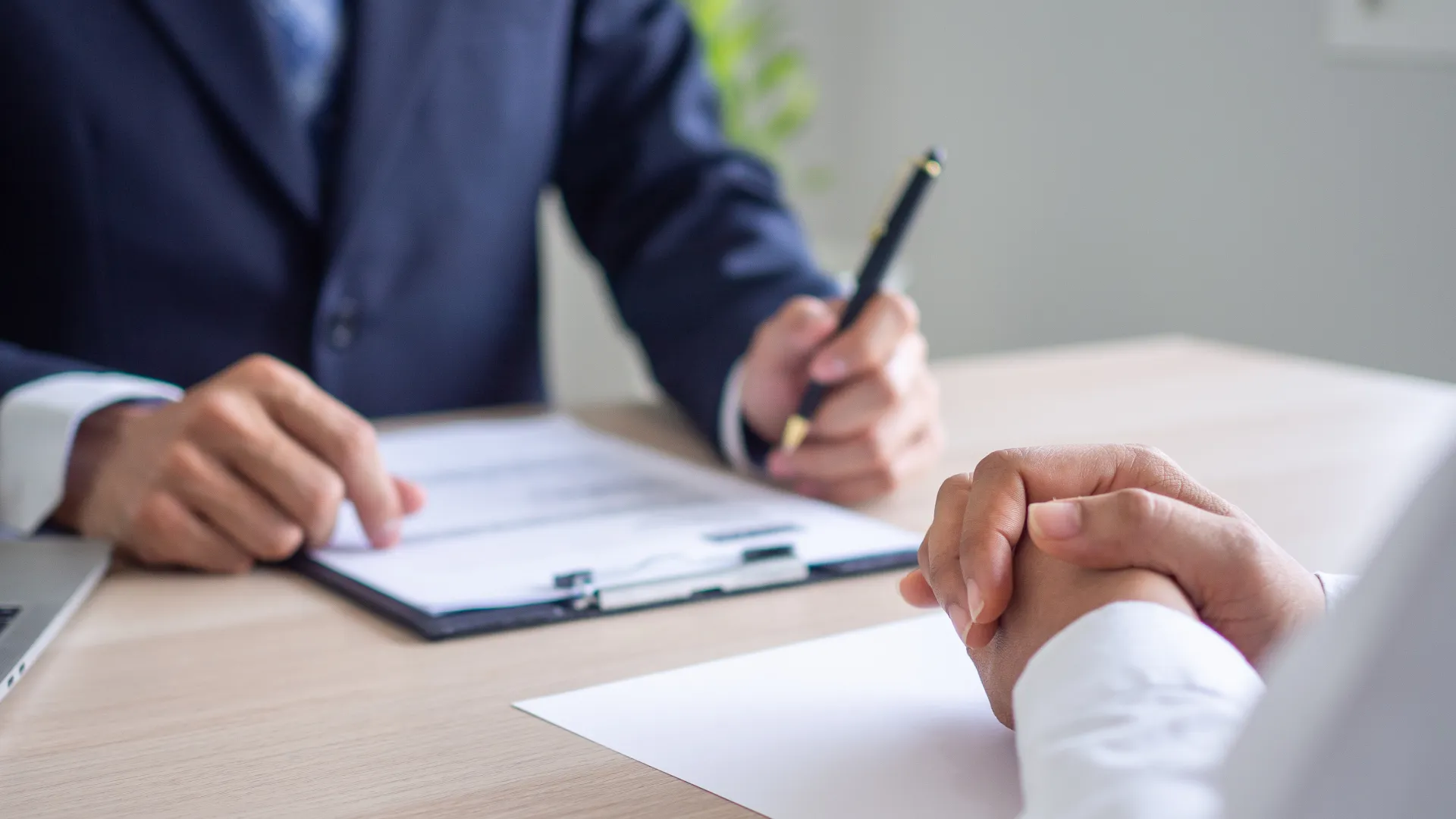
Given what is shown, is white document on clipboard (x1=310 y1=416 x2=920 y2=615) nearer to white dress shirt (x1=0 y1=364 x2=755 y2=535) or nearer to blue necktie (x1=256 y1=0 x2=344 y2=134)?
white dress shirt (x1=0 y1=364 x2=755 y2=535)

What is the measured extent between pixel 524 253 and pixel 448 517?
24.0 inches

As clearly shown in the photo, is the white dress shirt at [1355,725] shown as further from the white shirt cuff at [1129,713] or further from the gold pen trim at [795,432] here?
the gold pen trim at [795,432]

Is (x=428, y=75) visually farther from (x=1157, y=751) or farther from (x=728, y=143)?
(x=1157, y=751)

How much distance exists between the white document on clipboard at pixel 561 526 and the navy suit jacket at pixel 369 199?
5.6 inches

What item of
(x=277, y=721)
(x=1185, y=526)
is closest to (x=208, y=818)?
(x=277, y=721)

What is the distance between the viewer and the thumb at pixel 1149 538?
1.36 ft

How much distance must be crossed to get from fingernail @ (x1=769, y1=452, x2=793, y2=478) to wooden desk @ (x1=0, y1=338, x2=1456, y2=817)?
0.23 feet

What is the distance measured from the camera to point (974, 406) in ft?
3.49

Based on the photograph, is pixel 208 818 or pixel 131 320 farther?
pixel 131 320

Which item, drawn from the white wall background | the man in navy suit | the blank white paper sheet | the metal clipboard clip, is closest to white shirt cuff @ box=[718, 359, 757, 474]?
the man in navy suit

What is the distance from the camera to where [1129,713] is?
0.34m

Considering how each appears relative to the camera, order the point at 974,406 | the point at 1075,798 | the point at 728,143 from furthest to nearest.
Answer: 1. the point at 728,143
2. the point at 974,406
3. the point at 1075,798

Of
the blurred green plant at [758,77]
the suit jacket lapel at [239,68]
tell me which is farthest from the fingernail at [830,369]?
the blurred green plant at [758,77]

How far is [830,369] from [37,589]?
46 centimetres
